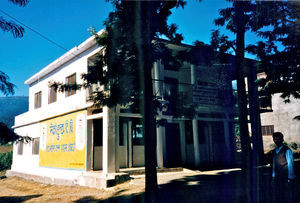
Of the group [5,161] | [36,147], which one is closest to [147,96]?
[36,147]

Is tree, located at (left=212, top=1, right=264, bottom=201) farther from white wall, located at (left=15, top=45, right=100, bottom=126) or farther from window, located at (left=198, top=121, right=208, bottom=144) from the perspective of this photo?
window, located at (left=198, top=121, right=208, bottom=144)

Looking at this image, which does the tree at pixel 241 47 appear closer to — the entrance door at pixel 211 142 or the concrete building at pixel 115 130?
the concrete building at pixel 115 130

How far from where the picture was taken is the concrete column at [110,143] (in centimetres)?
1068

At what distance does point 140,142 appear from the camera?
43.4 ft

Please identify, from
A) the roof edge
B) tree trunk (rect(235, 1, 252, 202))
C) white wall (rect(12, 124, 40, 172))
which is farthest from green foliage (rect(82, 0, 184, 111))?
white wall (rect(12, 124, 40, 172))

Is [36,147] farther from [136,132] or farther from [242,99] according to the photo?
[242,99]

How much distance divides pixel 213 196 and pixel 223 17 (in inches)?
235

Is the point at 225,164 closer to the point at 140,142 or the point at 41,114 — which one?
the point at 140,142

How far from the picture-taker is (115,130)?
11133 millimetres

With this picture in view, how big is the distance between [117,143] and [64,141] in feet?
15.1

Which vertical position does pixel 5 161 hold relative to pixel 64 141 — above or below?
below

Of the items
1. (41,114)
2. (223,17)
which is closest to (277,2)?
(223,17)

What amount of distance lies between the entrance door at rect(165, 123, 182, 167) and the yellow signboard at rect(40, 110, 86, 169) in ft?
14.2

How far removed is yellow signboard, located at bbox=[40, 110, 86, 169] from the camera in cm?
1273
